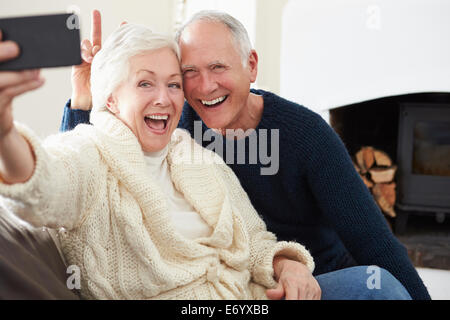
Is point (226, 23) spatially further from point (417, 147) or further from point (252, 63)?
point (417, 147)

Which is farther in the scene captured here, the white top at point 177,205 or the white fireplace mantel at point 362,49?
the white fireplace mantel at point 362,49

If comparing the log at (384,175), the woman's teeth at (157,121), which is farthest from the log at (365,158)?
the woman's teeth at (157,121)

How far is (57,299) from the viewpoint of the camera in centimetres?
93

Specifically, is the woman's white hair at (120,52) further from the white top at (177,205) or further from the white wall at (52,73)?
the white wall at (52,73)

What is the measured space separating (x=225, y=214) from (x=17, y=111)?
7.12ft

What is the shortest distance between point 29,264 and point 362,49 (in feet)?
7.44

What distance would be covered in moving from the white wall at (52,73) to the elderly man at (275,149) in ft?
5.27

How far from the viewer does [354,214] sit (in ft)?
4.53

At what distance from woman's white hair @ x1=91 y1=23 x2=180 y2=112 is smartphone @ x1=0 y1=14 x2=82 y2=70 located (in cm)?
46

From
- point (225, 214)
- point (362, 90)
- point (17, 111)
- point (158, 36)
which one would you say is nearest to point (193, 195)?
point (225, 214)

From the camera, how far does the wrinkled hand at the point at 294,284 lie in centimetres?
114

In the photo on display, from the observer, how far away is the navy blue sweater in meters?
1.38

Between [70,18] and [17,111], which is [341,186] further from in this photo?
[17,111]

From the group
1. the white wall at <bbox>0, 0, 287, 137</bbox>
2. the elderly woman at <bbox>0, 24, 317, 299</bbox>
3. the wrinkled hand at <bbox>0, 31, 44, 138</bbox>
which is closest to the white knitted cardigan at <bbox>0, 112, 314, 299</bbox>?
the elderly woman at <bbox>0, 24, 317, 299</bbox>
